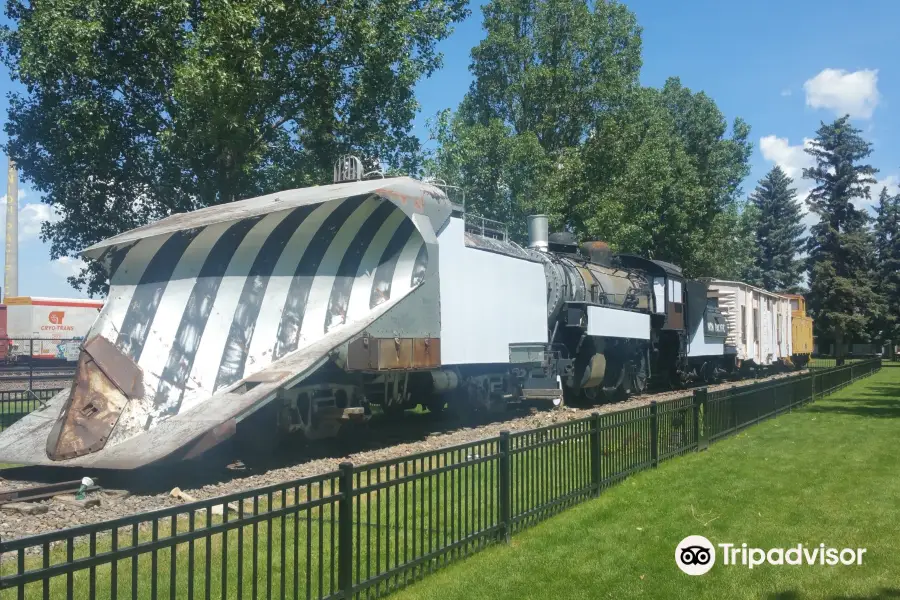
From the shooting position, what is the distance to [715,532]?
278 inches

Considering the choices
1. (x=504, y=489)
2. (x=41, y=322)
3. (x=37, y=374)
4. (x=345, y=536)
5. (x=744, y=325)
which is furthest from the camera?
(x=41, y=322)

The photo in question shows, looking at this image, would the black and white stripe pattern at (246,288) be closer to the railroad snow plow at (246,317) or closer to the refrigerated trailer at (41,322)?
the railroad snow plow at (246,317)

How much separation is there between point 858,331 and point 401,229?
55.4 meters

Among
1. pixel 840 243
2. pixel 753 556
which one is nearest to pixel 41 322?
pixel 753 556

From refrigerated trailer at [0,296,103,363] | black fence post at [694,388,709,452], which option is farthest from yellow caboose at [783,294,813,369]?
refrigerated trailer at [0,296,103,363]

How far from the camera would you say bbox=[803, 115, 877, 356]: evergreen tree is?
58438mm

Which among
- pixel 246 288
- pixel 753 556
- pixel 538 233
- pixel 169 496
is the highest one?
pixel 538 233

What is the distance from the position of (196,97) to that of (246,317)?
20.6ft

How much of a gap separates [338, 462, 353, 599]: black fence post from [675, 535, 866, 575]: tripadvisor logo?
2.61 meters

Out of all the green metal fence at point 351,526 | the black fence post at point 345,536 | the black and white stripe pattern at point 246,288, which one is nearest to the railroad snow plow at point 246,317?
the black and white stripe pattern at point 246,288

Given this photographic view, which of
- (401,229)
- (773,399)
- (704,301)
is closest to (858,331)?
(704,301)

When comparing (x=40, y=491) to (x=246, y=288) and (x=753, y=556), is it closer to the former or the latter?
(x=246, y=288)

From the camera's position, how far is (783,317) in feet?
118

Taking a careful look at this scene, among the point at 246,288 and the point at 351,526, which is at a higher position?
the point at 246,288
